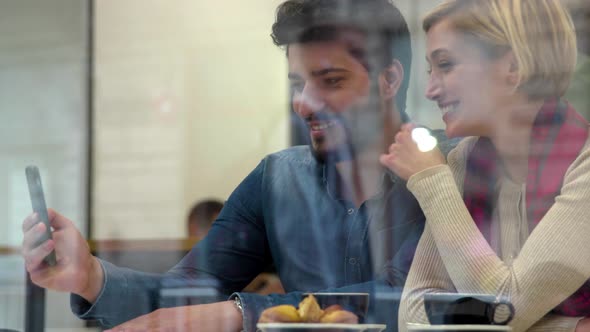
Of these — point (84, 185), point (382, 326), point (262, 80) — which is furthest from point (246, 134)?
point (382, 326)

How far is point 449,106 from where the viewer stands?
135 cm

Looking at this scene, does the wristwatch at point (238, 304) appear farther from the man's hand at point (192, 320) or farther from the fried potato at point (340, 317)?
the fried potato at point (340, 317)

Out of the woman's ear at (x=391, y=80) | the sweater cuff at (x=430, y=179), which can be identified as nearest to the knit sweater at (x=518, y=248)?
the sweater cuff at (x=430, y=179)

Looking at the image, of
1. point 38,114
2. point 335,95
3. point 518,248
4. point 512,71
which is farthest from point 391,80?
point 38,114

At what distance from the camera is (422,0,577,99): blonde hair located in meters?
1.28

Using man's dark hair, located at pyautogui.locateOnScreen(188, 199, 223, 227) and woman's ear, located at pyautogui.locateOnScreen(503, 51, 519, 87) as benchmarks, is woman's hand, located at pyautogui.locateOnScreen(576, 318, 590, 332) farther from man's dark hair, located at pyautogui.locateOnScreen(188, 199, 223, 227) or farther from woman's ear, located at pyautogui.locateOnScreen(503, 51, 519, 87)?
man's dark hair, located at pyautogui.locateOnScreen(188, 199, 223, 227)

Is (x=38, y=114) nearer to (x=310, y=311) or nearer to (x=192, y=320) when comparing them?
(x=192, y=320)

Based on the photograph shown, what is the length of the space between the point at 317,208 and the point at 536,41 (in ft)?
1.46

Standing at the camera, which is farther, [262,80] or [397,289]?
[262,80]

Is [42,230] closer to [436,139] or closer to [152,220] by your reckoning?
[152,220]

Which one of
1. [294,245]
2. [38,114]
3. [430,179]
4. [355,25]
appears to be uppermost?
[355,25]

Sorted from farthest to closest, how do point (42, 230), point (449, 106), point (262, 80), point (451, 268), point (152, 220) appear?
1. point (152, 220)
2. point (262, 80)
3. point (42, 230)
4. point (449, 106)
5. point (451, 268)

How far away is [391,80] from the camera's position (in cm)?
145

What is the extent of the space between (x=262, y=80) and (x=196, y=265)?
1.13 ft
